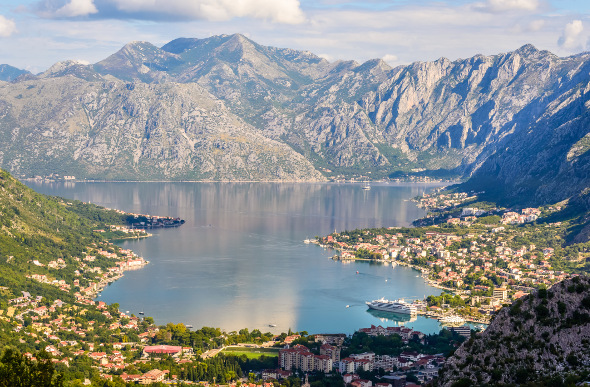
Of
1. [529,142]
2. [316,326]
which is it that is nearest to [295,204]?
[529,142]

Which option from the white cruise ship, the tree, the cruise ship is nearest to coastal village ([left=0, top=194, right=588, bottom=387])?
the white cruise ship

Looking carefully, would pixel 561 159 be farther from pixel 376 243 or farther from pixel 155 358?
pixel 155 358

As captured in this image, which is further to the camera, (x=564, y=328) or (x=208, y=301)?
(x=208, y=301)

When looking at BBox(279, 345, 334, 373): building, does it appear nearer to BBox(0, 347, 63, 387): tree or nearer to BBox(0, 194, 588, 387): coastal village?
BBox(0, 194, 588, 387): coastal village

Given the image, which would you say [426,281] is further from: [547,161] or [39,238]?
[547,161]

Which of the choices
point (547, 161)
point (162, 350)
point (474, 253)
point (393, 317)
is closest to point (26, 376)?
point (162, 350)

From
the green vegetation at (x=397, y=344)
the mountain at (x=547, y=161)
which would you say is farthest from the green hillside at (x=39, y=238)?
the mountain at (x=547, y=161)
